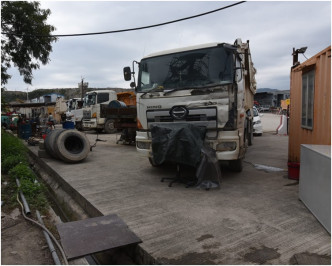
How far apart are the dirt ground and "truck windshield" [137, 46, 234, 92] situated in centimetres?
322

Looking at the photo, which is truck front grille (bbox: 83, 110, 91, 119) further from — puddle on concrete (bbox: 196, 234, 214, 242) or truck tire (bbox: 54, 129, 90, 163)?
puddle on concrete (bbox: 196, 234, 214, 242)

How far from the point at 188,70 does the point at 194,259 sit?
11.9 ft

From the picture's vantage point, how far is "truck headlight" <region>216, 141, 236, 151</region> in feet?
16.3

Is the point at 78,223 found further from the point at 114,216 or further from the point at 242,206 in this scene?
the point at 242,206

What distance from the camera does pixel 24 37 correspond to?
12.3 m

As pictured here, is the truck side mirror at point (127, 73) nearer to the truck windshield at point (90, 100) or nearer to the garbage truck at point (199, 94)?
the garbage truck at point (199, 94)

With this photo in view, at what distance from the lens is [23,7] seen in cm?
1177

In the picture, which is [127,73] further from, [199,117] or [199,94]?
[199,117]

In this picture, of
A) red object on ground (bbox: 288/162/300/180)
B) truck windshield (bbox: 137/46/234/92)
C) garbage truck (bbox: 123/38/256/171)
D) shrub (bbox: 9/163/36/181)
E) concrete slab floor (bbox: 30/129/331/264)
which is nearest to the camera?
concrete slab floor (bbox: 30/129/331/264)

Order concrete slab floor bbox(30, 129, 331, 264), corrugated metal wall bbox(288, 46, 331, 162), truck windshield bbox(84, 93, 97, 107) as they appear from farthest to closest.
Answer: truck windshield bbox(84, 93, 97, 107) < corrugated metal wall bbox(288, 46, 331, 162) < concrete slab floor bbox(30, 129, 331, 264)

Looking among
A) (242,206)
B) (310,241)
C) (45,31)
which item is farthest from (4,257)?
(45,31)

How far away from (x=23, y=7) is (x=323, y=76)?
12.3 m

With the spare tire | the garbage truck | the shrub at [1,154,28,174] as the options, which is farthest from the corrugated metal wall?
the shrub at [1,154,28,174]

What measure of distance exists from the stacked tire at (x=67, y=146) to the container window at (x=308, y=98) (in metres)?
5.60
